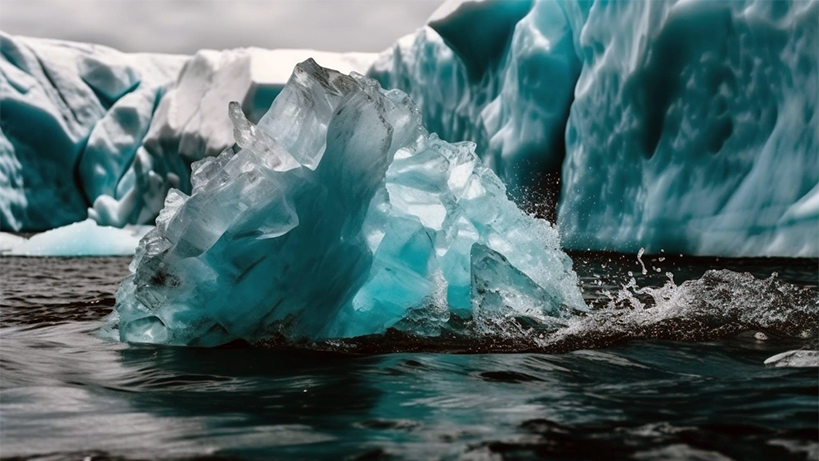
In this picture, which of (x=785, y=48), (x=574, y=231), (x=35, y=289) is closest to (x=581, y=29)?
(x=574, y=231)

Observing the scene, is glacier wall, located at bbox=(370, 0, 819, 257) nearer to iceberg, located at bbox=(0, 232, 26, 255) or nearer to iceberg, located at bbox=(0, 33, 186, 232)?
iceberg, located at bbox=(0, 232, 26, 255)

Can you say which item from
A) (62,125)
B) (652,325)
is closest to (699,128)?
(652,325)

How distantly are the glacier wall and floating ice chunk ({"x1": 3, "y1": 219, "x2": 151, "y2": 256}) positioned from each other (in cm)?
598

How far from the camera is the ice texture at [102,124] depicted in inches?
784

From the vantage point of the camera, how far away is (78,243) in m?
12.9

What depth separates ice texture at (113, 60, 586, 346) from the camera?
3285 millimetres

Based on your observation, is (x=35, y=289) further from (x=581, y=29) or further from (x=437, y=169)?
(x=581, y=29)

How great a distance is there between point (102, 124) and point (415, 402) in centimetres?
2213

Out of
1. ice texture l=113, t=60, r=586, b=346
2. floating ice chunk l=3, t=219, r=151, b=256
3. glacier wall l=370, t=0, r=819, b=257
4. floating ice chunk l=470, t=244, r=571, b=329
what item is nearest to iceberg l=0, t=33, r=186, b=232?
floating ice chunk l=3, t=219, r=151, b=256

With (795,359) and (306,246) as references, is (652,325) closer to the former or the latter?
(795,359)

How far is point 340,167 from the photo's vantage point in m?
3.32

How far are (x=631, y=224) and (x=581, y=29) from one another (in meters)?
2.87

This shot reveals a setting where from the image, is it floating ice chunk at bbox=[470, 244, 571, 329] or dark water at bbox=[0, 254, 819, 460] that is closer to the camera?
dark water at bbox=[0, 254, 819, 460]

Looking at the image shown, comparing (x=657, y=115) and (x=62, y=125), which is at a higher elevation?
(x=62, y=125)
